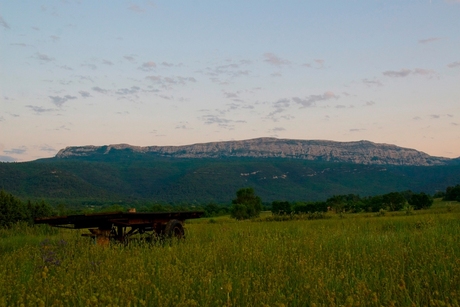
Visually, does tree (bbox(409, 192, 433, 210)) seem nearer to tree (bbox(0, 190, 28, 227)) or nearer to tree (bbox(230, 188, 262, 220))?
tree (bbox(230, 188, 262, 220))

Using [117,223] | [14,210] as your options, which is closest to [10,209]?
[14,210]

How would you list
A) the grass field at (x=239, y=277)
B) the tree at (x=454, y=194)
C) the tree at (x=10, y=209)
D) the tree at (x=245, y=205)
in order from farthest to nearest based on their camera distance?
the tree at (x=454, y=194) → the tree at (x=245, y=205) → the tree at (x=10, y=209) → the grass field at (x=239, y=277)

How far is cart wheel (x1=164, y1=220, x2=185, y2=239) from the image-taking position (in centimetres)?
1102

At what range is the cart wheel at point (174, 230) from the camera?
11.0m

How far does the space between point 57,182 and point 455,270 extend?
15411 cm

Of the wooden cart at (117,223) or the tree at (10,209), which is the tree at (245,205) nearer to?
the tree at (10,209)

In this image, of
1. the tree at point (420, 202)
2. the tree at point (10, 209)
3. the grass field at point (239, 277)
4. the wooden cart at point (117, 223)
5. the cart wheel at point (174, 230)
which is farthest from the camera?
the tree at point (420, 202)

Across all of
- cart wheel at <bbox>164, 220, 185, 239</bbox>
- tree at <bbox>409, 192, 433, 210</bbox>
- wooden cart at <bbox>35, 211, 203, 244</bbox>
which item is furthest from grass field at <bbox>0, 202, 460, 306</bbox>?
tree at <bbox>409, 192, 433, 210</bbox>

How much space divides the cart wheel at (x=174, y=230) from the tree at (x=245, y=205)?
53200 millimetres

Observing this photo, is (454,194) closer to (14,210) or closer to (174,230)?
(14,210)

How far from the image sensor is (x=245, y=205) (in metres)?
69.1

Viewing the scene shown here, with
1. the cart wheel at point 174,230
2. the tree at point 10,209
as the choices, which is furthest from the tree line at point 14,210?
the cart wheel at point 174,230

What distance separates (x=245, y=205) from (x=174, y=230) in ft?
191

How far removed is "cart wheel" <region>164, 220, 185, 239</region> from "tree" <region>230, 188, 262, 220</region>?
175 feet
